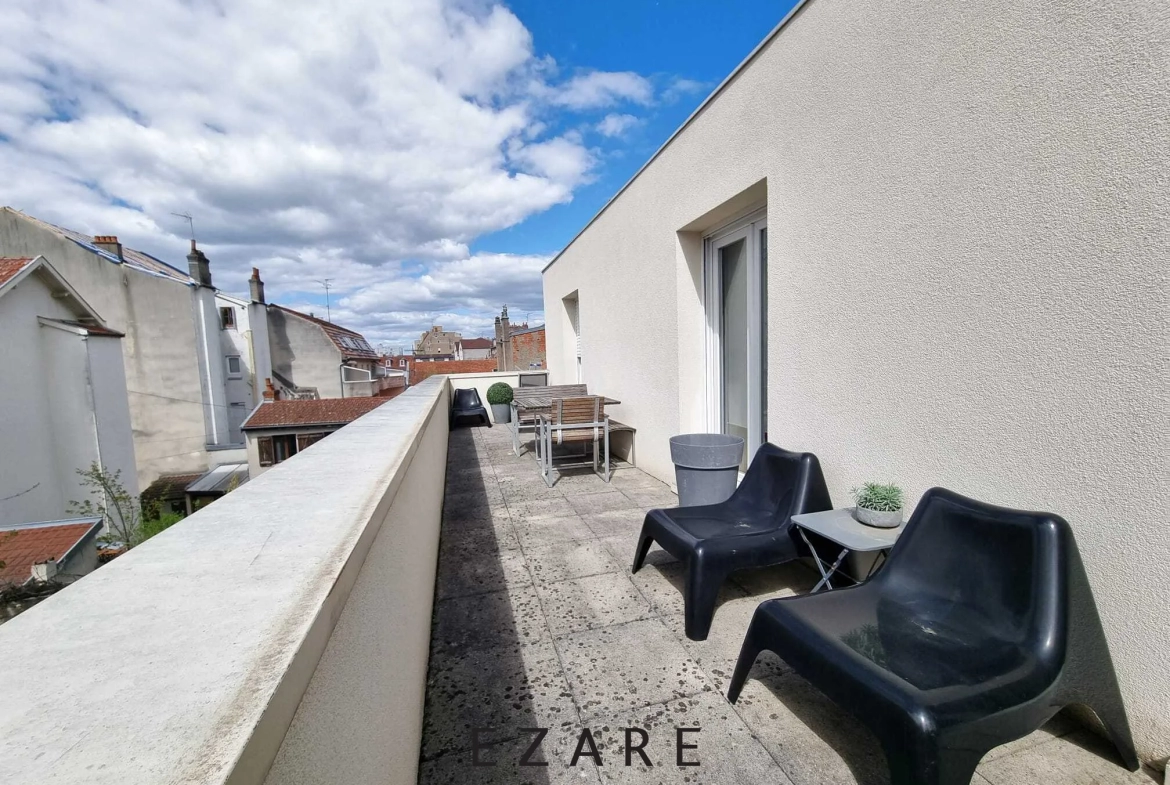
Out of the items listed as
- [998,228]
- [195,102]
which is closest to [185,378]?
[195,102]

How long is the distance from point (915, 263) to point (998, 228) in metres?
0.38

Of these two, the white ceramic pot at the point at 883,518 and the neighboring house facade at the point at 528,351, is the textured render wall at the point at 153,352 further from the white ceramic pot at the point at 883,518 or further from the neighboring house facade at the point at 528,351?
the white ceramic pot at the point at 883,518

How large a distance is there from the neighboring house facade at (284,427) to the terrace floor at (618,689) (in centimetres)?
1390

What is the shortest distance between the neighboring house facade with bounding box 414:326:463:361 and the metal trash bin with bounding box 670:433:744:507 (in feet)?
205

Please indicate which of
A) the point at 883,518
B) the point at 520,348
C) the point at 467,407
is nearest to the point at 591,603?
the point at 883,518

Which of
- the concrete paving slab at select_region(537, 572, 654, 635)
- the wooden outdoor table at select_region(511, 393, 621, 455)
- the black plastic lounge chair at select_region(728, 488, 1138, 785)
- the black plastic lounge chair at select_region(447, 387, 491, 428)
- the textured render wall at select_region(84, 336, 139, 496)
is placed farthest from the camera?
the textured render wall at select_region(84, 336, 139, 496)

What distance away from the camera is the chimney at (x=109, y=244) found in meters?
15.9

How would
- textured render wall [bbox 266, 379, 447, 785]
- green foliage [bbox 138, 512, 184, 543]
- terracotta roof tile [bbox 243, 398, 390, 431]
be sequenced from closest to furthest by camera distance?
textured render wall [bbox 266, 379, 447, 785] → green foliage [bbox 138, 512, 184, 543] → terracotta roof tile [bbox 243, 398, 390, 431]

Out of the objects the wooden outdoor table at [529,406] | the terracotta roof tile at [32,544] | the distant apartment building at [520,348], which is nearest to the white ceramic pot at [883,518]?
the wooden outdoor table at [529,406]

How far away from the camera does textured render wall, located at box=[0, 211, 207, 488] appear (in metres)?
15.5

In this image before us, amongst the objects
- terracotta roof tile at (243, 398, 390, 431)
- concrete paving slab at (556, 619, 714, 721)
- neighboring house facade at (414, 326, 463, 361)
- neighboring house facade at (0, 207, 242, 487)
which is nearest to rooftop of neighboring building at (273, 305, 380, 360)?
neighboring house facade at (0, 207, 242, 487)

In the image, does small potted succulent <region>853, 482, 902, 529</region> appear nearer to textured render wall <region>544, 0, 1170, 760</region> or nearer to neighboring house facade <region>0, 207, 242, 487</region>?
textured render wall <region>544, 0, 1170, 760</region>

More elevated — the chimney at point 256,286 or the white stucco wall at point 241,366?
the chimney at point 256,286

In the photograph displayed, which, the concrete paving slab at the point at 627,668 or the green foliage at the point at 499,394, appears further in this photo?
the green foliage at the point at 499,394
